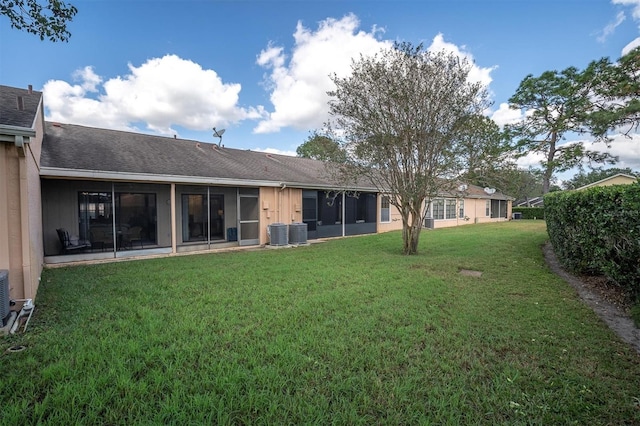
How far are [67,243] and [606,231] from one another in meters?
12.2

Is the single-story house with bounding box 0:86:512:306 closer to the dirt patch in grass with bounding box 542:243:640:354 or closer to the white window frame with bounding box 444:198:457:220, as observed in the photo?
the dirt patch in grass with bounding box 542:243:640:354

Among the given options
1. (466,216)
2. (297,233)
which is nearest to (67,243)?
(297,233)

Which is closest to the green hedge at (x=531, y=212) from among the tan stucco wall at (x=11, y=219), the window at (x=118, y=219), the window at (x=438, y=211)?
the window at (x=438, y=211)

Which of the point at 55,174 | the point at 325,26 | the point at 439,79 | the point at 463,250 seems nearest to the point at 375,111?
the point at 439,79

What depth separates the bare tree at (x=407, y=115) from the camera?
8.59 metres

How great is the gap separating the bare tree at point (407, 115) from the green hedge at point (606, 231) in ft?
10.7

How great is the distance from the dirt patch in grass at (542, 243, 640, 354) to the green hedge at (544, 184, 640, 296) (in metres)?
0.30

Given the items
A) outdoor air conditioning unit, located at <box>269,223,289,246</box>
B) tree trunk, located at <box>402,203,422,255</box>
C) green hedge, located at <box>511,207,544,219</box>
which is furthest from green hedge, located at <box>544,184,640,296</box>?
green hedge, located at <box>511,207,544,219</box>

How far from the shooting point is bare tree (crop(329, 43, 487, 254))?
28.2 feet

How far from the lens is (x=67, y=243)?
8539mm

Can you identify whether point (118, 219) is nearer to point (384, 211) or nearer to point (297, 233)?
point (297, 233)

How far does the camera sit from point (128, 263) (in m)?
8.25

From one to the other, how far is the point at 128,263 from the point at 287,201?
20.5ft

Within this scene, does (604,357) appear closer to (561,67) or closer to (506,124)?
(506,124)
